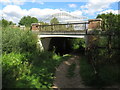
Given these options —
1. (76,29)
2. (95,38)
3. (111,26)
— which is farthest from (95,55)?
(76,29)

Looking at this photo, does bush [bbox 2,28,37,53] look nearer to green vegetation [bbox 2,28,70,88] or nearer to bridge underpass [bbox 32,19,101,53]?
green vegetation [bbox 2,28,70,88]

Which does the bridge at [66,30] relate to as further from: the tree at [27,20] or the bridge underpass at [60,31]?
the tree at [27,20]

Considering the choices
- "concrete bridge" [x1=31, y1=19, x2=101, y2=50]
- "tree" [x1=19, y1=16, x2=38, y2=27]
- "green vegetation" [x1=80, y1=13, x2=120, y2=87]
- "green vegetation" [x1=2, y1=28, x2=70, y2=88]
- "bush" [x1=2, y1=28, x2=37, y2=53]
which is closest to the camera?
"green vegetation" [x1=80, y1=13, x2=120, y2=87]

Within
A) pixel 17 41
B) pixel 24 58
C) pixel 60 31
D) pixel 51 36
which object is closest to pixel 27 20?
pixel 51 36

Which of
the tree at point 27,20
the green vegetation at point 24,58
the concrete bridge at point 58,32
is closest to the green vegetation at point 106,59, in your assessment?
the concrete bridge at point 58,32

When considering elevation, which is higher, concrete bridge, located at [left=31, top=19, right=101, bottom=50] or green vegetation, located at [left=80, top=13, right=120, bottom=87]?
concrete bridge, located at [left=31, top=19, right=101, bottom=50]

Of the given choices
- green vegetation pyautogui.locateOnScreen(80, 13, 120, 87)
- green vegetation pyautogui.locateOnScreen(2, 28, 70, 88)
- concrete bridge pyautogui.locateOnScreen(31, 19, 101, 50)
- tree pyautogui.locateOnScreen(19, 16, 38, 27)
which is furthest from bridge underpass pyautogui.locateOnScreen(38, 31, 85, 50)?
tree pyautogui.locateOnScreen(19, 16, 38, 27)

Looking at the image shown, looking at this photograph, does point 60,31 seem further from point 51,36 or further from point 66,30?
point 51,36

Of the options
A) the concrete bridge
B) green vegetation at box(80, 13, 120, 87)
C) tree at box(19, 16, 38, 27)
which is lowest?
green vegetation at box(80, 13, 120, 87)

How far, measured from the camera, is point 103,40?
7703 mm

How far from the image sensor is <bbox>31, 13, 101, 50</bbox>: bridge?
9.35 m

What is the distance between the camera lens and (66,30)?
1053 centimetres

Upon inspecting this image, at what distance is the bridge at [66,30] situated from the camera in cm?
935

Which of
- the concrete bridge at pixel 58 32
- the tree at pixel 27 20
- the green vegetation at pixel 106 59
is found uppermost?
the tree at pixel 27 20
